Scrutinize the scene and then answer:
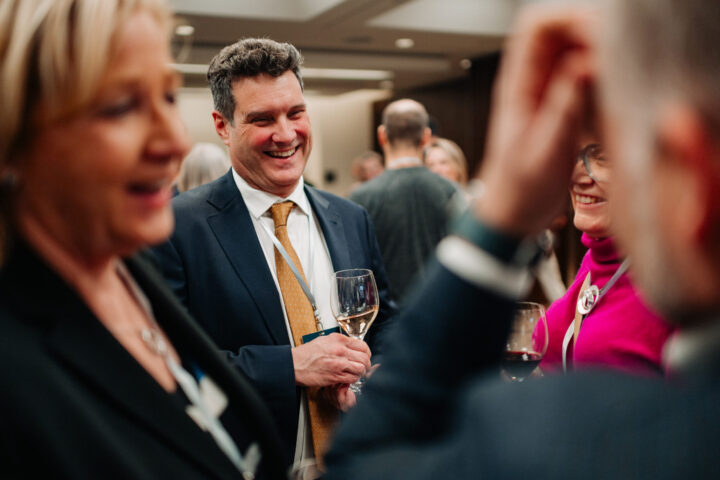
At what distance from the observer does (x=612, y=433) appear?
42cm

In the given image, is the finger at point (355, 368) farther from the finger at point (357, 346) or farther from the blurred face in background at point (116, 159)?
the blurred face in background at point (116, 159)

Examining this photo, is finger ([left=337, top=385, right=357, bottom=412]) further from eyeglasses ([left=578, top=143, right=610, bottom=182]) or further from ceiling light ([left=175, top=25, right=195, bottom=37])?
ceiling light ([left=175, top=25, right=195, bottom=37])

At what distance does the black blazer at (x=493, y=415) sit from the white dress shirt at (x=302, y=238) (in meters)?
1.16

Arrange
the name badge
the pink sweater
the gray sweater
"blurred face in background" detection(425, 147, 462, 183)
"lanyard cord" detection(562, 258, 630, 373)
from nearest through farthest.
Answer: the pink sweater < "lanyard cord" detection(562, 258, 630, 373) < the name badge < the gray sweater < "blurred face in background" detection(425, 147, 462, 183)

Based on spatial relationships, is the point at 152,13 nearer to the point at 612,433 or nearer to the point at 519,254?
the point at 519,254

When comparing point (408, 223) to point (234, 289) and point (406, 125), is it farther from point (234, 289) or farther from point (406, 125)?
point (234, 289)

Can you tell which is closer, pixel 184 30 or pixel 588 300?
pixel 588 300

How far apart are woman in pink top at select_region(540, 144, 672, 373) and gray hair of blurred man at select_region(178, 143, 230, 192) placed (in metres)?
2.69

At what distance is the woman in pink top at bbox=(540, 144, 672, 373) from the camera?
1176mm

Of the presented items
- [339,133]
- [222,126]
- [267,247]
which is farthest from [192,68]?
[267,247]

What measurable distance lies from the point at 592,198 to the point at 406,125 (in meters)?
2.65

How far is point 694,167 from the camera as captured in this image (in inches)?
16.4

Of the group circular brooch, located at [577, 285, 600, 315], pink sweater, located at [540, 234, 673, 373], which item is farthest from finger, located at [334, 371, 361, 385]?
circular brooch, located at [577, 285, 600, 315]

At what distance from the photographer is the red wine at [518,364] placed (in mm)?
1195
